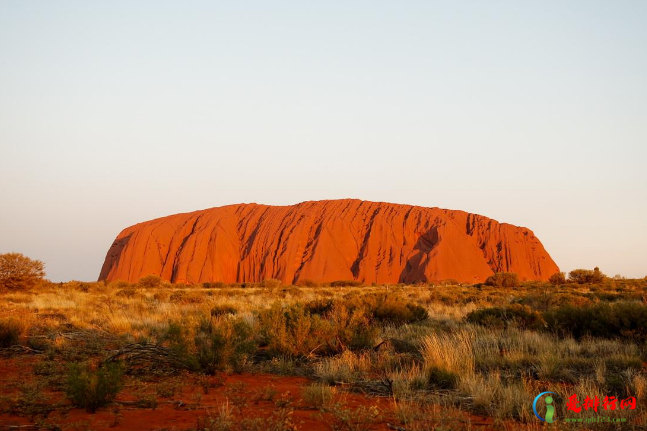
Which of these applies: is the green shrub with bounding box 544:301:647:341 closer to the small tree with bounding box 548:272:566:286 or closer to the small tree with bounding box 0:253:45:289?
the small tree with bounding box 0:253:45:289

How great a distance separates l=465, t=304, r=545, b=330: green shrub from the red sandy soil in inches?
245

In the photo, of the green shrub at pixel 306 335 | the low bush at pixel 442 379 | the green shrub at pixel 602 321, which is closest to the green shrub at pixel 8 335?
the green shrub at pixel 306 335

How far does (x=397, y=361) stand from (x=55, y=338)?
7.60m

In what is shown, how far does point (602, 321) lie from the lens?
979 cm

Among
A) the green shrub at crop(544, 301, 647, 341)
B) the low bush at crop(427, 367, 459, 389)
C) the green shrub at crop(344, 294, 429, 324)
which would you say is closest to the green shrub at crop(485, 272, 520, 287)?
the green shrub at crop(344, 294, 429, 324)

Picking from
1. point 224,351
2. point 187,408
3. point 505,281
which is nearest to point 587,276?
point 505,281

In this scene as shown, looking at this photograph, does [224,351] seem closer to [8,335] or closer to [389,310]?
[8,335]

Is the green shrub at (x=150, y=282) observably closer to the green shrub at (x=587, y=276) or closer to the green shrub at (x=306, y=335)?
the green shrub at (x=306, y=335)

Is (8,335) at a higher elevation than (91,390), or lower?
lower

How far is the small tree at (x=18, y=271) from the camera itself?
25.3 metres

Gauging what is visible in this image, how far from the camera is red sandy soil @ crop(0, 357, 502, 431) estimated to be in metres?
4.57

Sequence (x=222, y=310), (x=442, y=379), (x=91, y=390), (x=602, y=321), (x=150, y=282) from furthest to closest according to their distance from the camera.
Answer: (x=150, y=282) < (x=222, y=310) < (x=602, y=321) < (x=442, y=379) < (x=91, y=390)

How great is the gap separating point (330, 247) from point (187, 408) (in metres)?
55.1

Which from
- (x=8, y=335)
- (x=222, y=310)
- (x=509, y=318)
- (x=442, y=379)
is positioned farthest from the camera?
(x=222, y=310)
